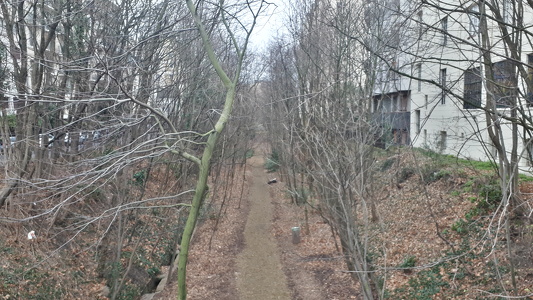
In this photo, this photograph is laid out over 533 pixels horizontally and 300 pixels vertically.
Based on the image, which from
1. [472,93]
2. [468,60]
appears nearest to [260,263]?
[472,93]

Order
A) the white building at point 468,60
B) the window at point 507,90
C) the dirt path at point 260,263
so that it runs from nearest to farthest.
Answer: the white building at point 468,60
the window at point 507,90
the dirt path at point 260,263

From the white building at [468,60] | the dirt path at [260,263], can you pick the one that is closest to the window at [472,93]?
the white building at [468,60]

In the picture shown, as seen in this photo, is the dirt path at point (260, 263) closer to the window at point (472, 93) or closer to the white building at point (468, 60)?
the white building at point (468, 60)

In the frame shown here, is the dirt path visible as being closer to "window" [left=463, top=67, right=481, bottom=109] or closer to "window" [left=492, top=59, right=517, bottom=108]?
"window" [left=463, top=67, right=481, bottom=109]

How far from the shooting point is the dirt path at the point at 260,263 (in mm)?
12112

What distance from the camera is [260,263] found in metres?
15.0

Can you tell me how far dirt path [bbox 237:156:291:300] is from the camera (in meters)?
12.1

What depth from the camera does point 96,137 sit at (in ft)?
24.4

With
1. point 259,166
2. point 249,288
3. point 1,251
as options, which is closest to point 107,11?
point 1,251

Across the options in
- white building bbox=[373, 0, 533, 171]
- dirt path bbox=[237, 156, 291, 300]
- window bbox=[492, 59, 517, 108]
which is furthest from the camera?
dirt path bbox=[237, 156, 291, 300]

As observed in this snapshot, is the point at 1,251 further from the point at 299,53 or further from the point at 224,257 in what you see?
the point at 299,53

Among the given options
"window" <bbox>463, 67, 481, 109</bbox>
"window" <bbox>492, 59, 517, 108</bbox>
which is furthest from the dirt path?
"window" <bbox>492, 59, 517, 108</bbox>

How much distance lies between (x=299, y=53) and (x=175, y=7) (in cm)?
933

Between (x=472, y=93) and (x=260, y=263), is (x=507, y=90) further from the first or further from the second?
(x=260, y=263)
